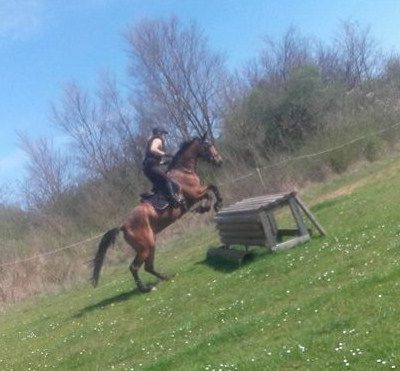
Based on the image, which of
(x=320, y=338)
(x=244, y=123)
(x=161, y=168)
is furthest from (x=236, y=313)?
(x=244, y=123)

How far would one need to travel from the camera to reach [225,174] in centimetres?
3591

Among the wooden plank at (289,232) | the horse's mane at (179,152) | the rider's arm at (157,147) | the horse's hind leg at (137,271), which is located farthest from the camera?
the horse's mane at (179,152)

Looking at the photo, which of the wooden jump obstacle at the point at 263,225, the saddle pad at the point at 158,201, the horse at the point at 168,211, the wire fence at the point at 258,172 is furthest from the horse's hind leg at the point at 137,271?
the wire fence at the point at 258,172

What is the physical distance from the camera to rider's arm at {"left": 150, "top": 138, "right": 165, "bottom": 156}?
52.7 feet

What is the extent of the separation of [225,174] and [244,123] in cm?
621

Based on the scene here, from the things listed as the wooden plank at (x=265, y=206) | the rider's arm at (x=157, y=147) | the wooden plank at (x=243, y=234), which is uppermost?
the rider's arm at (x=157, y=147)

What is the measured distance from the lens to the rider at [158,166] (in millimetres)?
16094

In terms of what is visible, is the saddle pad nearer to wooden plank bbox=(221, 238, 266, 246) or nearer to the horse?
the horse

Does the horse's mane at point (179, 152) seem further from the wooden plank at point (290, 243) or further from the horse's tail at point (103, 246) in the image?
the wooden plank at point (290, 243)

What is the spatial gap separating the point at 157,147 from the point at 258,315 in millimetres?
6952

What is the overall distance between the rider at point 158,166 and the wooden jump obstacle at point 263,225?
140cm

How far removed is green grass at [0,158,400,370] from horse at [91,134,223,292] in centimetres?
76

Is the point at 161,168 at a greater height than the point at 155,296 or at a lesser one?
greater

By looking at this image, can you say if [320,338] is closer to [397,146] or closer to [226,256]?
[226,256]
